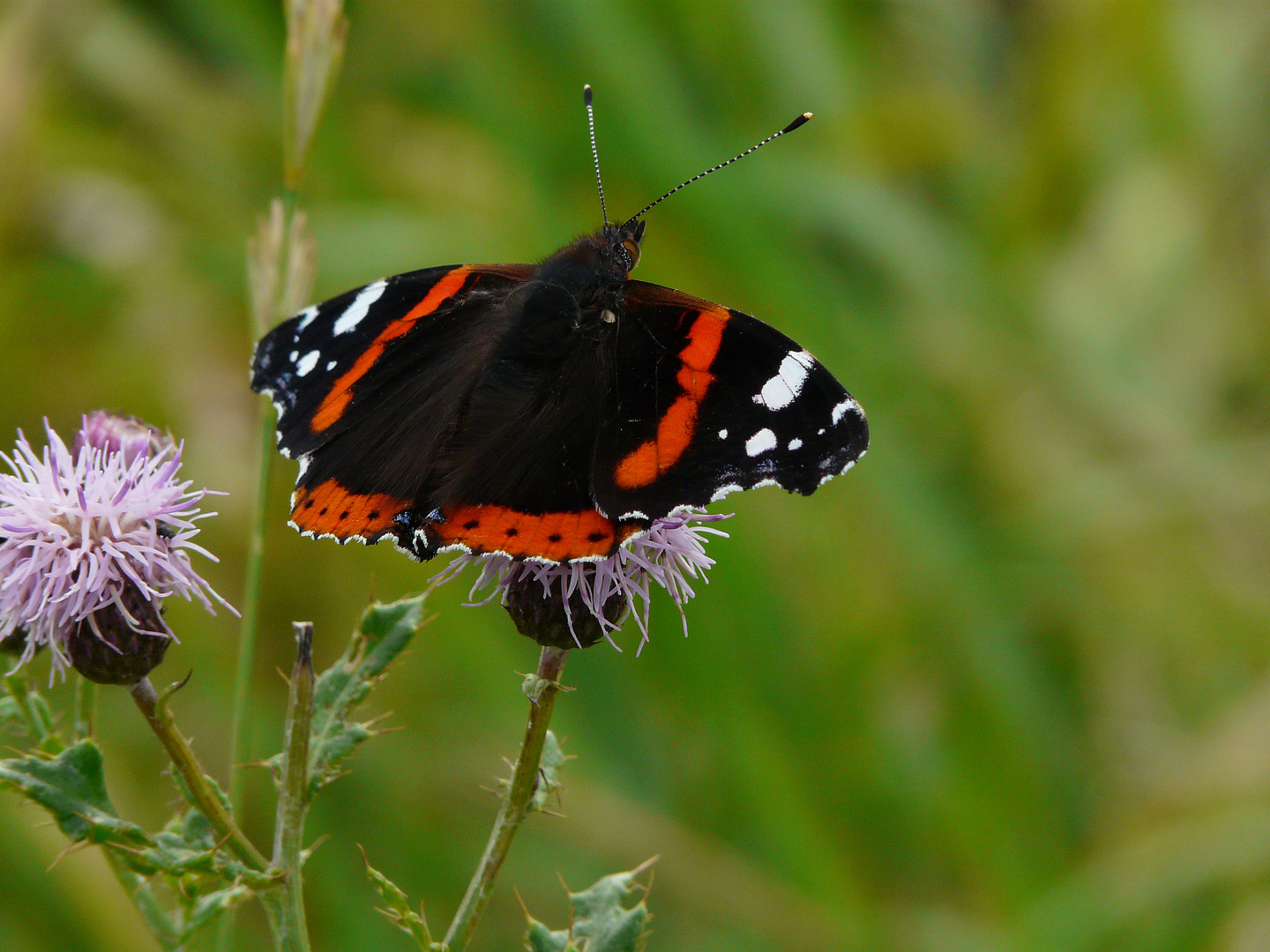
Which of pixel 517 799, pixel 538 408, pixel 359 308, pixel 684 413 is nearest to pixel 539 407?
pixel 538 408

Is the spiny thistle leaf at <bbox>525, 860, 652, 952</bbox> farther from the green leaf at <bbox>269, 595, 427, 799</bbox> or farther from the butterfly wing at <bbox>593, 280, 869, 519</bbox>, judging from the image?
the butterfly wing at <bbox>593, 280, 869, 519</bbox>

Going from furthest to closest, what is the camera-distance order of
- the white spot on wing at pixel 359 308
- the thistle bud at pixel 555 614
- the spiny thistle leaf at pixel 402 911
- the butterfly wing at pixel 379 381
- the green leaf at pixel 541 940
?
the white spot on wing at pixel 359 308, the butterfly wing at pixel 379 381, the thistle bud at pixel 555 614, the green leaf at pixel 541 940, the spiny thistle leaf at pixel 402 911

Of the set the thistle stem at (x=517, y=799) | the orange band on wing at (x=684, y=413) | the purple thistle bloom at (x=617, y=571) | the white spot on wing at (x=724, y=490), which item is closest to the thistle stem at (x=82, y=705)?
the purple thistle bloom at (x=617, y=571)

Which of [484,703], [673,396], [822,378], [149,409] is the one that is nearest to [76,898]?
[484,703]

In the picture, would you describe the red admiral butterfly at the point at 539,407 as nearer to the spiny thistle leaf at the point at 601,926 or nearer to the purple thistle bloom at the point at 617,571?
the purple thistle bloom at the point at 617,571

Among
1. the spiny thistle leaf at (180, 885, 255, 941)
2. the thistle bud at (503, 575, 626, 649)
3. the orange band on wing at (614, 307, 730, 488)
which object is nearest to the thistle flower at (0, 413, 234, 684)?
the spiny thistle leaf at (180, 885, 255, 941)

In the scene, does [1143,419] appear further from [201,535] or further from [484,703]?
[201,535]
